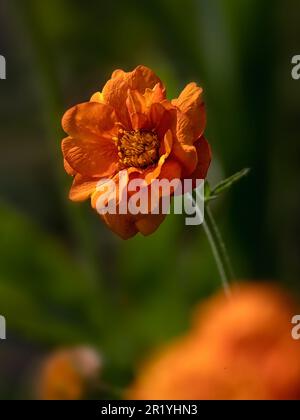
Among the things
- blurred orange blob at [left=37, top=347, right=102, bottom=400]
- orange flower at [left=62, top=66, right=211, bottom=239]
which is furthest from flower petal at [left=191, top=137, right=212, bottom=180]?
blurred orange blob at [left=37, top=347, right=102, bottom=400]

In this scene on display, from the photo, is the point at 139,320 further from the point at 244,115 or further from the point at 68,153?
the point at 68,153

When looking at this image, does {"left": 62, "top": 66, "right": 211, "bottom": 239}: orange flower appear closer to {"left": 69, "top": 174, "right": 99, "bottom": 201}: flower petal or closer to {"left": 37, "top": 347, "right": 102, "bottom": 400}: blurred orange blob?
{"left": 69, "top": 174, "right": 99, "bottom": 201}: flower petal

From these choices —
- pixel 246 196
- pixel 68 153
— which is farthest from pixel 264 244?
pixel 68 153

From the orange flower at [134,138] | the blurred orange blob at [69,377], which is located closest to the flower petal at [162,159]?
the orange flower at [134,138]

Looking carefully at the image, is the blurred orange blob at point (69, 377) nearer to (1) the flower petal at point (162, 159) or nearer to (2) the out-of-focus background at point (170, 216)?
(2) the out-of-focus background at point (170, 216)

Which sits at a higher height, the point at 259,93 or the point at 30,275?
the point at 259,93

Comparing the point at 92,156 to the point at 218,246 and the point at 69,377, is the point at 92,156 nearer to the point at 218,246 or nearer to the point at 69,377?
the point at 218,246

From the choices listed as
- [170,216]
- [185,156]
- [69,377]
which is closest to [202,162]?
[185,156]
